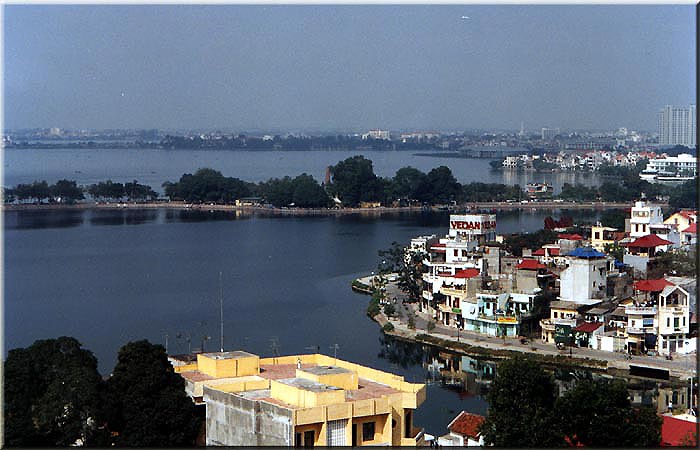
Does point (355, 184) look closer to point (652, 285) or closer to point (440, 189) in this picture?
point (440, 189)

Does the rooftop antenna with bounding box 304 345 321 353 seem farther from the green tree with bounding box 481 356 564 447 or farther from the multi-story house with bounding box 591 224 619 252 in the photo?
the multi-story house with bounding box 591 224 619 252

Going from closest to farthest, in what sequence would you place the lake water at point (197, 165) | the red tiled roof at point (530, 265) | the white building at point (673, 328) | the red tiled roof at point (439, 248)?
the white building at point (673, 328), the red tiled roof at point (530, 265), the red tiled roof at point (439, 248), the lake water at point (197, 165)

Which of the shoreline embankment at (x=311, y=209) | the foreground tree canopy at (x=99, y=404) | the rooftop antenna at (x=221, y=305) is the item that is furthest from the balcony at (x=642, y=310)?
the shoreline embankment at (x=311, y=209)

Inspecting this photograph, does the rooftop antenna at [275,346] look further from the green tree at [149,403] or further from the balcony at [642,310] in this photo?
the green tree at [149,403]

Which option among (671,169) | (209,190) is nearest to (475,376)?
(209,190)

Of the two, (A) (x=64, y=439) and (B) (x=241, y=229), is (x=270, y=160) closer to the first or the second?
(B) (x=241, y=229)

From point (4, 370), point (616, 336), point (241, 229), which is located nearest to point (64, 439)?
point (4, 370)

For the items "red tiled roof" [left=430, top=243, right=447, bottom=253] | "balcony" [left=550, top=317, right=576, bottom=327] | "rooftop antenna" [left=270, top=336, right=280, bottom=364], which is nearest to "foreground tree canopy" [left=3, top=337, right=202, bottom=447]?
"rooftop antenna" [left=270, top=336, right=280, bottom=364]

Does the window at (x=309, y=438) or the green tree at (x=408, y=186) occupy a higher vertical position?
the green tree at (x=408, y=186)
